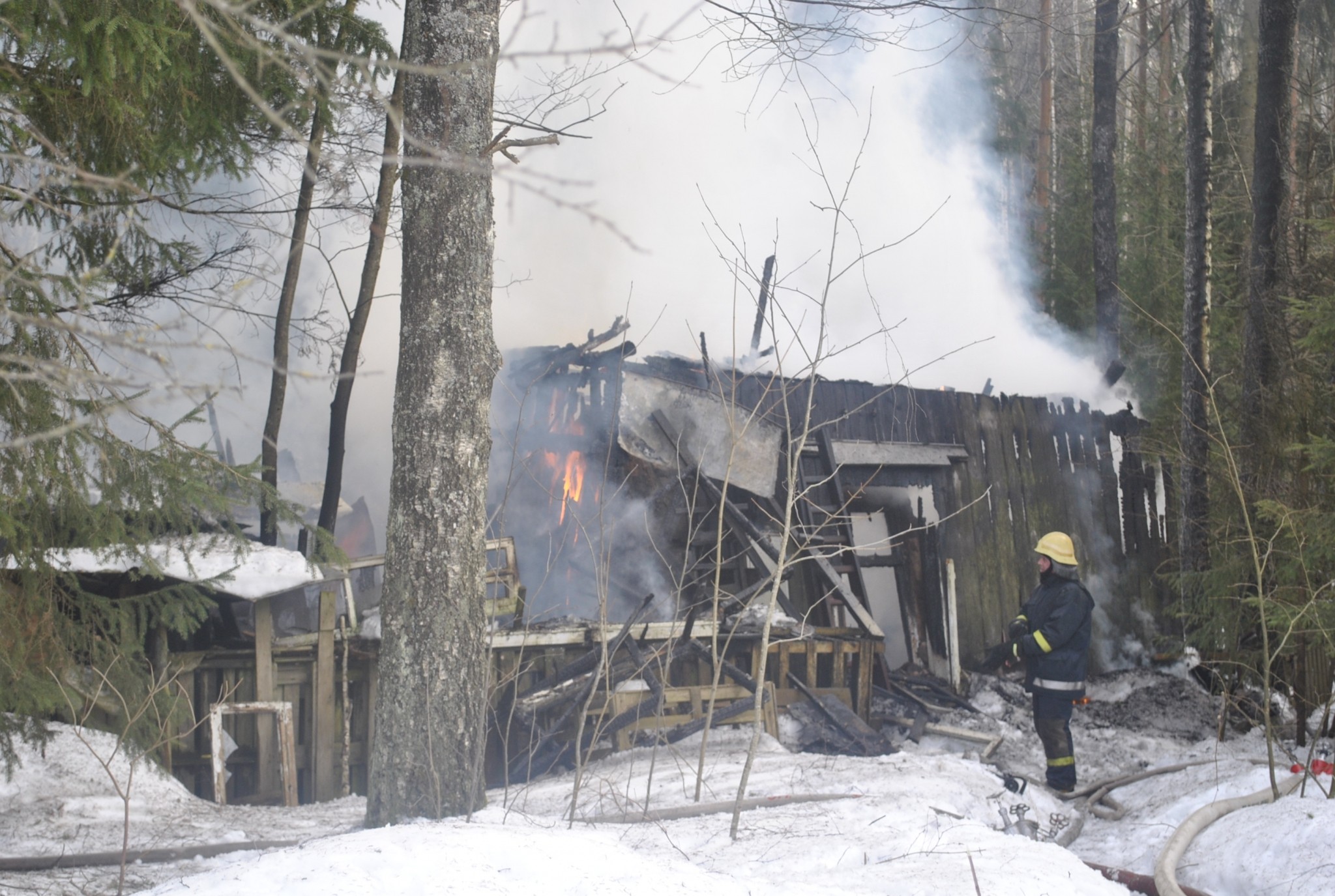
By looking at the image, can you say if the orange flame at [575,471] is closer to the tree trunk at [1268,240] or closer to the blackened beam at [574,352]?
the blackened beam at [574,352]

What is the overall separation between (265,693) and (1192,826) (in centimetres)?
646

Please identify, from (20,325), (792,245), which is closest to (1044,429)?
(792,245)

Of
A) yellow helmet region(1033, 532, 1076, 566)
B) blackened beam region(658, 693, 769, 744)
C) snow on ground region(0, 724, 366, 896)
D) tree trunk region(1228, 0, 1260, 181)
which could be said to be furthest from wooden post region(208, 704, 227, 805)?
tree trunk region(1228, 0, 1260, 181)

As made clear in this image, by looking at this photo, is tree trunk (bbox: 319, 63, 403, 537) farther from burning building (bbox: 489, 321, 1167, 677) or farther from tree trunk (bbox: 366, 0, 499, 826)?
tree trunk (bbox: 366, 0, 499, 826)

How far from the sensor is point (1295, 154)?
1064 centimetres

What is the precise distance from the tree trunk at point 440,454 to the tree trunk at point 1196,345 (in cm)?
738

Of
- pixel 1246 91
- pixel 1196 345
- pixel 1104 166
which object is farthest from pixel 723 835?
pixel 1246 91

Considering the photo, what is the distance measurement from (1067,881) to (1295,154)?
9463 mm

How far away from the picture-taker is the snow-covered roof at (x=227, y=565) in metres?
6.61

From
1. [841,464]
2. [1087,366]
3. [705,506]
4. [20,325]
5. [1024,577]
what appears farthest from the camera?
[1087,366]

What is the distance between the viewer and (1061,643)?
7.65 m

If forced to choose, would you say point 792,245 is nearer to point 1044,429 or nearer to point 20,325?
point 1044,429

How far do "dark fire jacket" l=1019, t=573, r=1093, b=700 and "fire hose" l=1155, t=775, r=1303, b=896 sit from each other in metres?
1.75

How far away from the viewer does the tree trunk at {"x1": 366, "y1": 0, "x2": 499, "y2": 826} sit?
16.1 ft
